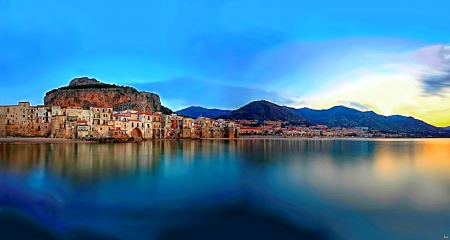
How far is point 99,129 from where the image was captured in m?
41.2

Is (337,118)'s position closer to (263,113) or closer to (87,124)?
(263,113)

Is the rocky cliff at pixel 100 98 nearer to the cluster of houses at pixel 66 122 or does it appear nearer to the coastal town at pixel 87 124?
the coastal town at pixel 87 124

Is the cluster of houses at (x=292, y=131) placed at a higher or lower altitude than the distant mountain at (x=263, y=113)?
lower

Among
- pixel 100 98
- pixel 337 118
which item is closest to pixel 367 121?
pixel 337 118

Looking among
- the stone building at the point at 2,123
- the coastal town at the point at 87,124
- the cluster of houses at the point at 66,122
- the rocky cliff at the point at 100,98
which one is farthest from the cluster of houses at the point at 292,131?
the stone building at the point at 2,123

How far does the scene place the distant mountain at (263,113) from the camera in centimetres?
9862

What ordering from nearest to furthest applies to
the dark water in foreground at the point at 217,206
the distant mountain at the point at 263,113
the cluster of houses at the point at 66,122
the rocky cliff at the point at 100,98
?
1. the dark water in foreground at the point at 217,206
2. the cluster of houses at the point at 66,122
3. the rocky cliff at the point at 100,98
4. the distant mountain at the point at 263,113

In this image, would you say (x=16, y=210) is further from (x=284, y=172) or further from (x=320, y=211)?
(x=284, y=172)

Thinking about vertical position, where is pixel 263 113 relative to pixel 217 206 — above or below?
above

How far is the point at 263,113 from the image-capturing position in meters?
101

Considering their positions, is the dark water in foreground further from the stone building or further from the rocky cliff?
the rocky cliff

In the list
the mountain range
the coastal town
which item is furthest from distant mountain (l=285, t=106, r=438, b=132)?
the coastal town

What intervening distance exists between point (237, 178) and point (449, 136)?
4850 inches

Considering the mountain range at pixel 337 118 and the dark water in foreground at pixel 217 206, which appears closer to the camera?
the dark water in foreground at pixel 217 206
